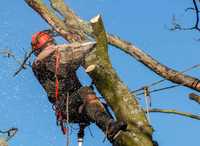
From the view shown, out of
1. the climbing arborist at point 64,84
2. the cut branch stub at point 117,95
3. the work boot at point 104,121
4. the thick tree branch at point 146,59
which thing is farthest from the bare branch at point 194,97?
the cut branch stub at point 117,95

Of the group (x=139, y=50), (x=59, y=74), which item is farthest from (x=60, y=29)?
(x=59, y=74)

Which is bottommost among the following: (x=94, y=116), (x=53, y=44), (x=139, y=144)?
(x=139, y=144)

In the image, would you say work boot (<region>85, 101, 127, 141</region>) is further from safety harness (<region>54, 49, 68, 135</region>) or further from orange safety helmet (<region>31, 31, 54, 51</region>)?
orange safety helmet (<region>31, 31, 54, 51</region>)

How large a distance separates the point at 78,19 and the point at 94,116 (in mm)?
2483

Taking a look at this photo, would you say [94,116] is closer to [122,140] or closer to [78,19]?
[122,140]

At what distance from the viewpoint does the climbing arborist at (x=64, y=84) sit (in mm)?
4734

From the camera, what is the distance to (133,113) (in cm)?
437

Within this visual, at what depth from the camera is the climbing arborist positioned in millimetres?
4734

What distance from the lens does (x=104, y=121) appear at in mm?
4516

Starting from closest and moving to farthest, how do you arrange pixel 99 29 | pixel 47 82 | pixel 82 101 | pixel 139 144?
1. pixel 139 144
2. pixel 99 29
3. pixel 82 101
4. pixel 47 82

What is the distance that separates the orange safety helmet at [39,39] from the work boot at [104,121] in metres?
0.93

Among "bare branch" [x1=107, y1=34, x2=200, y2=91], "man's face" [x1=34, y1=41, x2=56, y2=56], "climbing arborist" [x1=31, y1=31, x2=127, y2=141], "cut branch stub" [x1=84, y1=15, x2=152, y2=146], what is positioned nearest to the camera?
"cut branch stub" [x1=84, y1=15, x2=152, y2=146]

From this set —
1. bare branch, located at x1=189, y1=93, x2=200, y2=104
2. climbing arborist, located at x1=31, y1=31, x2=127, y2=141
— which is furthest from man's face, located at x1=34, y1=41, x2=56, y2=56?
bare branch, located at x1=189, y1=93, x2=200, y2=104

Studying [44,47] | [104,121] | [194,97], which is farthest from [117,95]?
[194,97]
